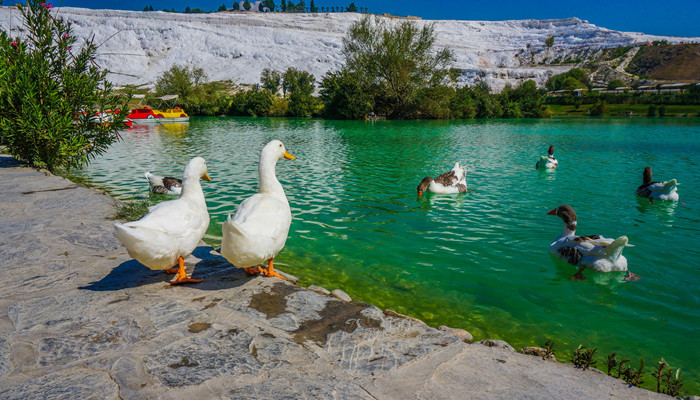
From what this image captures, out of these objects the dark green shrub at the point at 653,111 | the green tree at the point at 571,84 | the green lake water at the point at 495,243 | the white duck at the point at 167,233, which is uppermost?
the green tree at the point at 571,84

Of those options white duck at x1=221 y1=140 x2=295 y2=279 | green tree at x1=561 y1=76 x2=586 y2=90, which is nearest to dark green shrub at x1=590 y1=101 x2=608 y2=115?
green tree at x1=561 y1=76 x2=586 y2=90

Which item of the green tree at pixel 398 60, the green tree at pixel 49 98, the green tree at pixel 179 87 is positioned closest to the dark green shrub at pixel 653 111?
the green tree at pixel 398 60

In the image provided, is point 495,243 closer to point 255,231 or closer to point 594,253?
point 594,253

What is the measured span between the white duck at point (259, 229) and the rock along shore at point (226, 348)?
42 cm

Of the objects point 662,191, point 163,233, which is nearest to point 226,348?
point 163,233

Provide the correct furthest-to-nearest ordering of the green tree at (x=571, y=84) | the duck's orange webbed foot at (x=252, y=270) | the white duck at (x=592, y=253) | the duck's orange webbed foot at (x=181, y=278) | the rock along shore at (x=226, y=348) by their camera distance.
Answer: the green tree at (x=571, y=84)
the white duck at (x=592, y=253)
the duck's orange webbed foot at (x=252, y=270)
the duck's orange webbed foot at (x=181, y=278)
the rock along shore at (x=226, y=348)

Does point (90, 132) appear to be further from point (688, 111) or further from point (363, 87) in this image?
point (688, 111)

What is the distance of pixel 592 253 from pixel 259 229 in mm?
6059

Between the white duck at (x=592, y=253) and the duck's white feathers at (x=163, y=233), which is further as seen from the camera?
the white duck at (x=592, y=253)

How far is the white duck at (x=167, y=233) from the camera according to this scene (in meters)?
4.02

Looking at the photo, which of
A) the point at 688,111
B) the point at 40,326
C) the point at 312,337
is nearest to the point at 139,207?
the point at 40,326

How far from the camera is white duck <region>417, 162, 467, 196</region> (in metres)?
12.8

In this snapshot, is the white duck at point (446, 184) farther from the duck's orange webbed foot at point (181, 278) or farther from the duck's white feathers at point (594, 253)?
the duck's orange webbed foot at point (181, 278)

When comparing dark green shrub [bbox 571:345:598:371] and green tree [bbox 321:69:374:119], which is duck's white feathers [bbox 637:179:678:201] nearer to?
dark green shrub [bbox 571:345:598:371]
